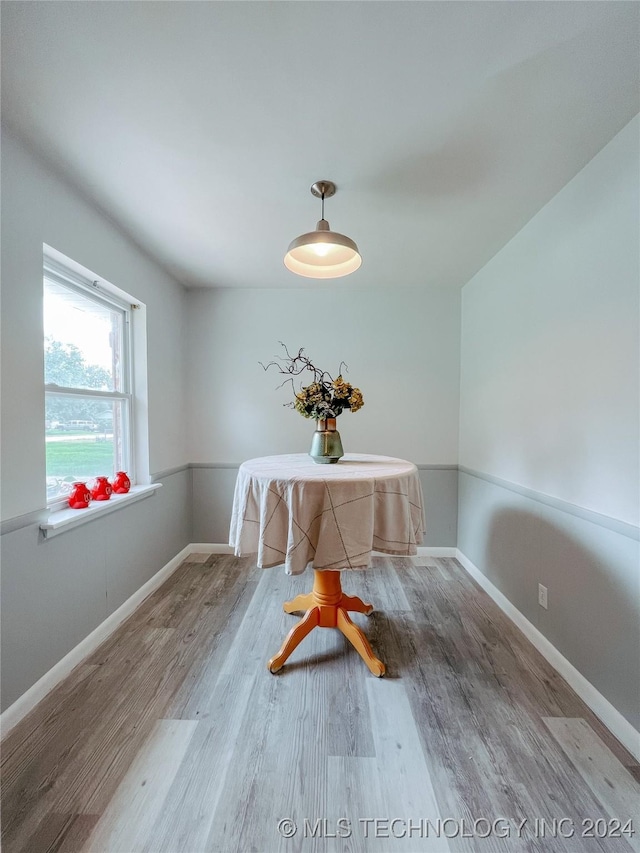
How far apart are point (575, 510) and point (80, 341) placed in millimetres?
2674

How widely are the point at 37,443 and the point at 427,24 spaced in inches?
77.2

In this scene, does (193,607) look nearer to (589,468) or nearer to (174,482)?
(174,482)

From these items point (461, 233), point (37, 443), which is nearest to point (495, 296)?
point (461, 233)

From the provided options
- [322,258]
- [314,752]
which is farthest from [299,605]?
[322,258]

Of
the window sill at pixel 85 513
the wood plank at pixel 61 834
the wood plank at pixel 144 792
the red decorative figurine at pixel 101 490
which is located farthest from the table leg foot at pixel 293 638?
the red decorative figurine at pixel 101 490

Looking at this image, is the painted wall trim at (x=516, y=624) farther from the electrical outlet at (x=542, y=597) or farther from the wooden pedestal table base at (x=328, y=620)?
the wooden pedestal table base at (x=328, y=620)

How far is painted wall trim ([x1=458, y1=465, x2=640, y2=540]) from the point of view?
1.27m

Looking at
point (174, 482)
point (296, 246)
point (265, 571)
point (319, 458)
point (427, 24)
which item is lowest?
point (265, 571)

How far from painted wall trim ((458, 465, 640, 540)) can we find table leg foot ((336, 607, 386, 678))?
1119 millimetres

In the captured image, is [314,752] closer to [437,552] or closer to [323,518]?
[323,518]

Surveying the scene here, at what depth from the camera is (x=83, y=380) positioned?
191cm

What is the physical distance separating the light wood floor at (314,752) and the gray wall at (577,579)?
0.18m

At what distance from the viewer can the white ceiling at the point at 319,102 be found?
0.93 meters

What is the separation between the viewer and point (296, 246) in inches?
58.8
